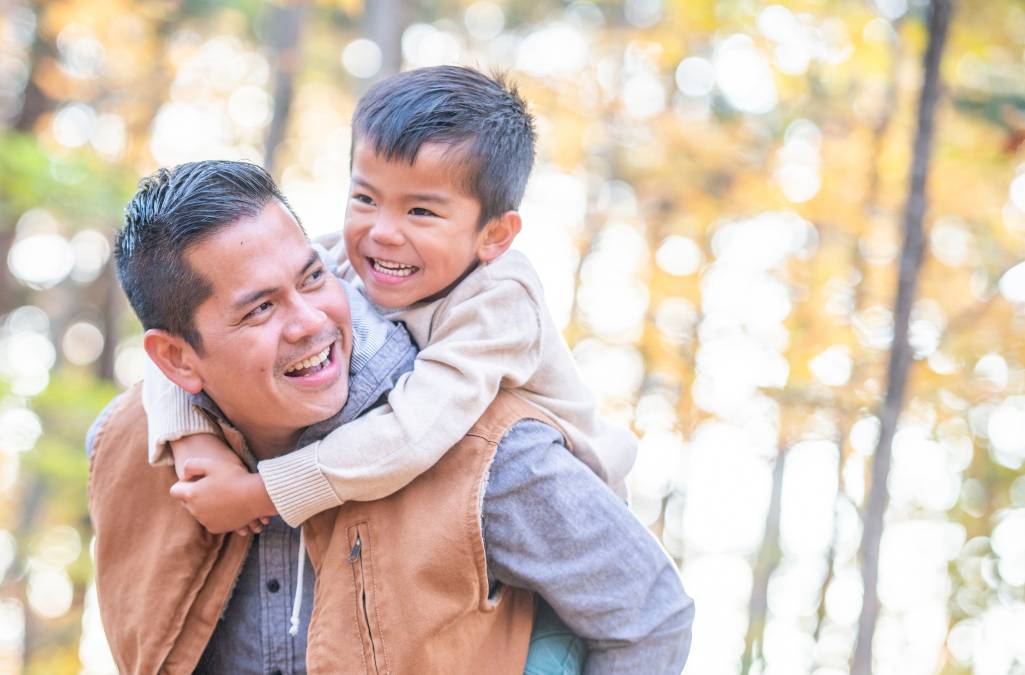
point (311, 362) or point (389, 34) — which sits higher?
point (389, 34)

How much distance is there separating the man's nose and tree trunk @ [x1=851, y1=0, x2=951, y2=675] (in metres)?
1.70

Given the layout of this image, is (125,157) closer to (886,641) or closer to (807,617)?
(807,617)

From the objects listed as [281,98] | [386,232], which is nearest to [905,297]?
[386,232]

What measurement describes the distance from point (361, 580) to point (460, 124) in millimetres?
990

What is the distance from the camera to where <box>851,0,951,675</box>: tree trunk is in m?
2.92

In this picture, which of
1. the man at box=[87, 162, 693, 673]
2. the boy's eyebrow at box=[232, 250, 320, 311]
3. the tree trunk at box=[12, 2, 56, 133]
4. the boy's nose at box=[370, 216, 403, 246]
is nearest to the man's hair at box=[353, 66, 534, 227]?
the boy's nose at box=[370, 216, 403, 246]

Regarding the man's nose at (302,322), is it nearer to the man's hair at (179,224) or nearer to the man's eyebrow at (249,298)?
the man's eyebrow at (249,298)

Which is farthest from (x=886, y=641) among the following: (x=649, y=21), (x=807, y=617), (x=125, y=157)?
(x=125, y=157)

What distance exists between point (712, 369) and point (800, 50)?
3.16 m

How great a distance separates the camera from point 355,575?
202 cm

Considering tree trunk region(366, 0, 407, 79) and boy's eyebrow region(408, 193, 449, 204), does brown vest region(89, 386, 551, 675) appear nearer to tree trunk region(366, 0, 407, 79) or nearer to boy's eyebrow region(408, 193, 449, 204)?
boy's eyebrow region(408, 193, 449, 204)

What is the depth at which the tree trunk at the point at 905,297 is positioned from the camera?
9.57 feet

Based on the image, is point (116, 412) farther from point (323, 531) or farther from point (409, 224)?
point (409, 224)

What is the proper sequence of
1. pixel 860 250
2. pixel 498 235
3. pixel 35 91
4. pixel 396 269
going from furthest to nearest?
pixel 35 91
pixel 860 250
pixel 498 235
pixel 396 269
